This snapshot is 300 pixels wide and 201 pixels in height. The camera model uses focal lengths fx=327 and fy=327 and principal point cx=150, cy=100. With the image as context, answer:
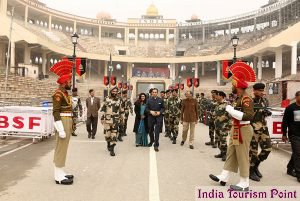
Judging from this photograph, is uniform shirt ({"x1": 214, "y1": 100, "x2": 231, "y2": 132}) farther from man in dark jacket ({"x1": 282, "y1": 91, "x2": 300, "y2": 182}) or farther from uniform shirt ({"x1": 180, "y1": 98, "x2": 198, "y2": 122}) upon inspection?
man in dark jacket ({"x1": 282, "y1": 91, "x2": 300, "y2": 182})

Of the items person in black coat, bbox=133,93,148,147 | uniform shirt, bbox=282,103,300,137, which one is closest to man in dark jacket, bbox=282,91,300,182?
uniform shirt, bbox=282,103,300,137

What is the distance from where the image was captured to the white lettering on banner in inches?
410

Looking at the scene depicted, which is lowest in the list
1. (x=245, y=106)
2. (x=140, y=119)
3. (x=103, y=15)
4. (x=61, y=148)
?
(x=61, y=148)

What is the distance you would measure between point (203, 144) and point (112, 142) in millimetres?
3619

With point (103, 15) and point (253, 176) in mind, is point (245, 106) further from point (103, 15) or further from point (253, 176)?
point (103, 15)

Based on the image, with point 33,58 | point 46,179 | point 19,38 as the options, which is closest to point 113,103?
point 46,179

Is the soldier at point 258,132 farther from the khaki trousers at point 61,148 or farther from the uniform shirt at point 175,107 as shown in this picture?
the uniform shirt at point 175,107

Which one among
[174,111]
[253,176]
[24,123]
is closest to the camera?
[253,176]

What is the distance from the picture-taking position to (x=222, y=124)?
8.34 metres

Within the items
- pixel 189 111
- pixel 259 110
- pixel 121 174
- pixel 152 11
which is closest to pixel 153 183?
pixel 121 174

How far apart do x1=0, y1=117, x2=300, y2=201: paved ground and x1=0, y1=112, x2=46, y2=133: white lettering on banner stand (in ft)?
2.78

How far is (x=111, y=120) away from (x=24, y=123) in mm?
3424

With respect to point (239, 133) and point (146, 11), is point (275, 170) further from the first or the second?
point (146, 11)

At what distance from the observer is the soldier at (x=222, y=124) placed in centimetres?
815
